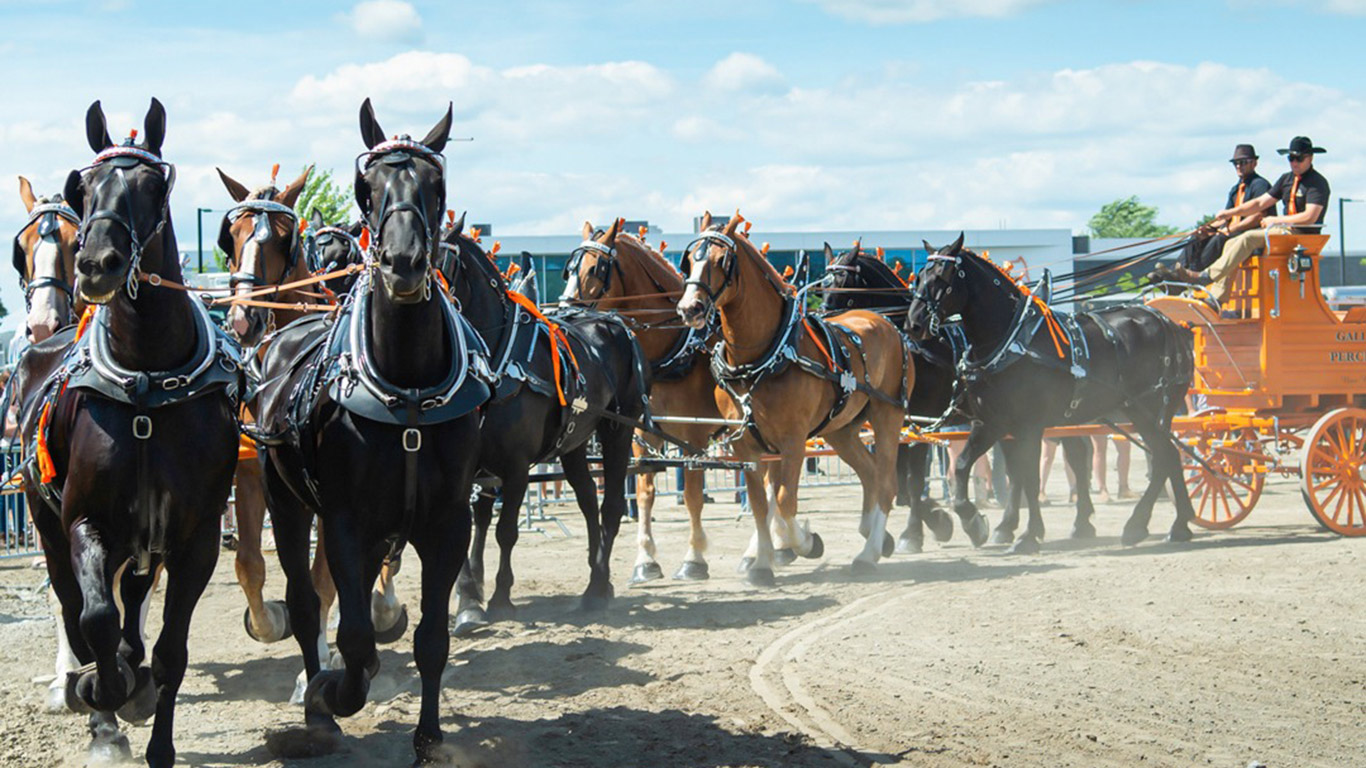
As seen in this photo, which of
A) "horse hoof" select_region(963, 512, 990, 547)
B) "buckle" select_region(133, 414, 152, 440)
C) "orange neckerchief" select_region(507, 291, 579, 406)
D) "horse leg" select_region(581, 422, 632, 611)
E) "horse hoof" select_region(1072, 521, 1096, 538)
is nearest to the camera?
"buckle" select_region(133, 414, 152, 440)

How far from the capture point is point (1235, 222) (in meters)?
14.1

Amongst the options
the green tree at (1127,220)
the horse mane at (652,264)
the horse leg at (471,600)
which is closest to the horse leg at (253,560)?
the horse leg at (471,600)

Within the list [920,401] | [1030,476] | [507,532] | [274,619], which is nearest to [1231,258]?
[1030,476]

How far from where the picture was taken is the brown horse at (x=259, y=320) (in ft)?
26.6

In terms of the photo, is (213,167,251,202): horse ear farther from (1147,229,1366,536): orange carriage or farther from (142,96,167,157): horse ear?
(1147,229,1366,536): orange carriage

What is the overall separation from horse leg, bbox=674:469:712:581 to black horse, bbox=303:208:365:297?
3.72m

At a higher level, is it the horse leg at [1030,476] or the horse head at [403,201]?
the horse head at [403,201]

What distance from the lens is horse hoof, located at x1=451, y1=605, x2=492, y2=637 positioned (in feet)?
30.9

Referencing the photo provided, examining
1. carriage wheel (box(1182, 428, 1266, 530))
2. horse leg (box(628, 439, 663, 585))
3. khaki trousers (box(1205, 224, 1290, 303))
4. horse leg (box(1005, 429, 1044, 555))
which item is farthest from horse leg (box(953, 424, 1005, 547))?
horse leg (box(628, 439, 663, 585))

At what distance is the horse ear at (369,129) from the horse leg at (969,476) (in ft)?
26.0

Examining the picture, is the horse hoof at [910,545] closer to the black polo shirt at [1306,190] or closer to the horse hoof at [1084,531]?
the horse hoof at [1084,531]

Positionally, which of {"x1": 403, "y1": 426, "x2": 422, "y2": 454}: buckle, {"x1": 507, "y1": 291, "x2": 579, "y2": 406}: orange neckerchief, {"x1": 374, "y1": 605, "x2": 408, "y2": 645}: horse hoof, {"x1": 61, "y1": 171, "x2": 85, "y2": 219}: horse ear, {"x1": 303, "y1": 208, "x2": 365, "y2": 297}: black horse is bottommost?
{"x1": 374, "y1": 605, "x2": 408, "y2": 645}: horse hoof

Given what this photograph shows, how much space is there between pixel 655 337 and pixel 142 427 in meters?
6.99

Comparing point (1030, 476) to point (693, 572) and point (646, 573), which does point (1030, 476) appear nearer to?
point (693, 572)
